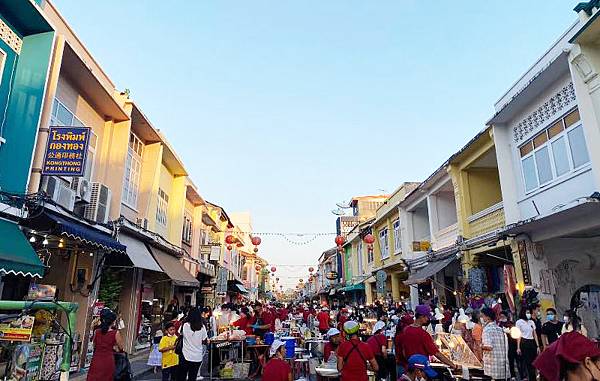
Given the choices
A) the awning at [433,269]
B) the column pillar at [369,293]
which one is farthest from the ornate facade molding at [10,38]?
the column pillar at [369,293]

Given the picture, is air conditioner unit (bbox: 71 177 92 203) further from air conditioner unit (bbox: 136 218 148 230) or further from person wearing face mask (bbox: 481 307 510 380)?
person wearing face mask (bbox: 481 307 510 380)

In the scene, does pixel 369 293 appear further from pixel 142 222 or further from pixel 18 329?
A: pixel 18 329

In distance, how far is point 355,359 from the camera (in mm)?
5266

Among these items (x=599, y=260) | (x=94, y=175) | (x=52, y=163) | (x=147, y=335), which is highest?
(x=94, y=175)

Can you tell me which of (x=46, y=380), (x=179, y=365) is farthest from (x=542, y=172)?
(x=46, y=380)

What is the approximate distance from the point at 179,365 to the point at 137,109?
9.63m

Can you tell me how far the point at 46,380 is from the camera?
17.0 feet

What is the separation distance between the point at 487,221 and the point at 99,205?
1228 centimetres

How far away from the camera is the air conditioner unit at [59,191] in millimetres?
9141

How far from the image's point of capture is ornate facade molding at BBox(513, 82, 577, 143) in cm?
989

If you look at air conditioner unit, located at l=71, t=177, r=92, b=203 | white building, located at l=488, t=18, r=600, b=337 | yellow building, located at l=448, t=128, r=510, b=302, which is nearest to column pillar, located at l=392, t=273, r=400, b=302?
yellow building, located at l=448, t=128, r=510, b=302

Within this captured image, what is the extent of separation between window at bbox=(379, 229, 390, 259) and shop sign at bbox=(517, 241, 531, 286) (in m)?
13.8

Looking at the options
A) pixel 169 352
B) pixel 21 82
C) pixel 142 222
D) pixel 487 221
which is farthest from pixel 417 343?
pixel 142 222

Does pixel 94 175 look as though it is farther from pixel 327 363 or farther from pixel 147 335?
pixel 327 363
